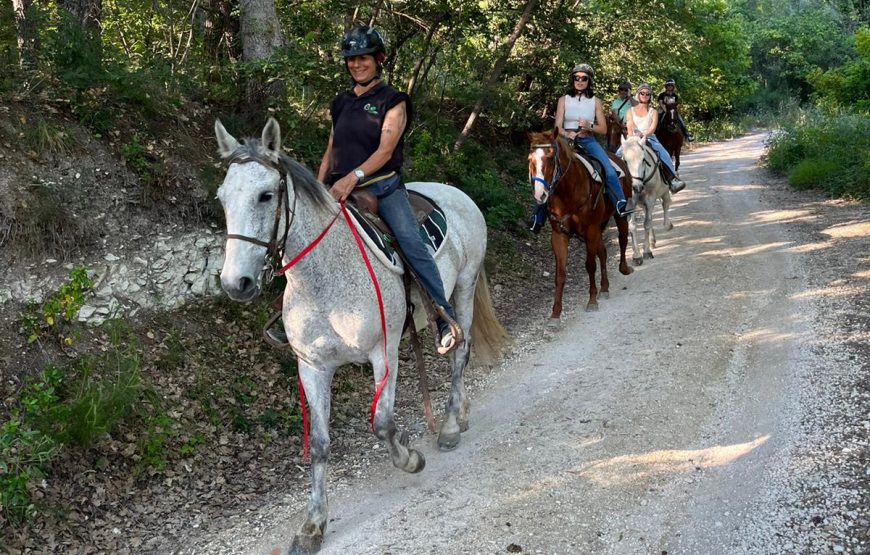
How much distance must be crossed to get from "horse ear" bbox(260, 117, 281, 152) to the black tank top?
97cm

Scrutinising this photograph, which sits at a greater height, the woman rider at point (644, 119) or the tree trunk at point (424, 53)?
the tree trunk at point (424, 53)

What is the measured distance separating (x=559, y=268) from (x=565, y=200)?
89cm

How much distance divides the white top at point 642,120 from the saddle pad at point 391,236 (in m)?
7.53

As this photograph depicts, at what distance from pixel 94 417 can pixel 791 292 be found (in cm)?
801

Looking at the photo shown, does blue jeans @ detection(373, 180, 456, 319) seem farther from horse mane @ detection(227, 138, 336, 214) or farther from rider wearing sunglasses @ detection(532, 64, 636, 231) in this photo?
rider wearing sunglasses @ detection(532, 64, 636, 231)

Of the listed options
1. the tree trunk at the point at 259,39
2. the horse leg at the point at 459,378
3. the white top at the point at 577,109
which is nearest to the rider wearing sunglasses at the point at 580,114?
the white top at the point at 577,109

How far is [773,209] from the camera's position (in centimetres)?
1429

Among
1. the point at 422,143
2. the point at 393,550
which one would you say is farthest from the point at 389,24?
the point at 393,550

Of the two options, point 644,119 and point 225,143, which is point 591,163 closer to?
point 644,119

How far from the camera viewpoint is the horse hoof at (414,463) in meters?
4.77

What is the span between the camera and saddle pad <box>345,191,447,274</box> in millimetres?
4363

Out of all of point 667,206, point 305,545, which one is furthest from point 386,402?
point 667,206

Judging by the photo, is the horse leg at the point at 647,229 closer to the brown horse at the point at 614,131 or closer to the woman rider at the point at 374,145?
the brown horse at the point at 614,131

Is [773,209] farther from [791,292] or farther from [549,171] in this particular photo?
[549,171]
